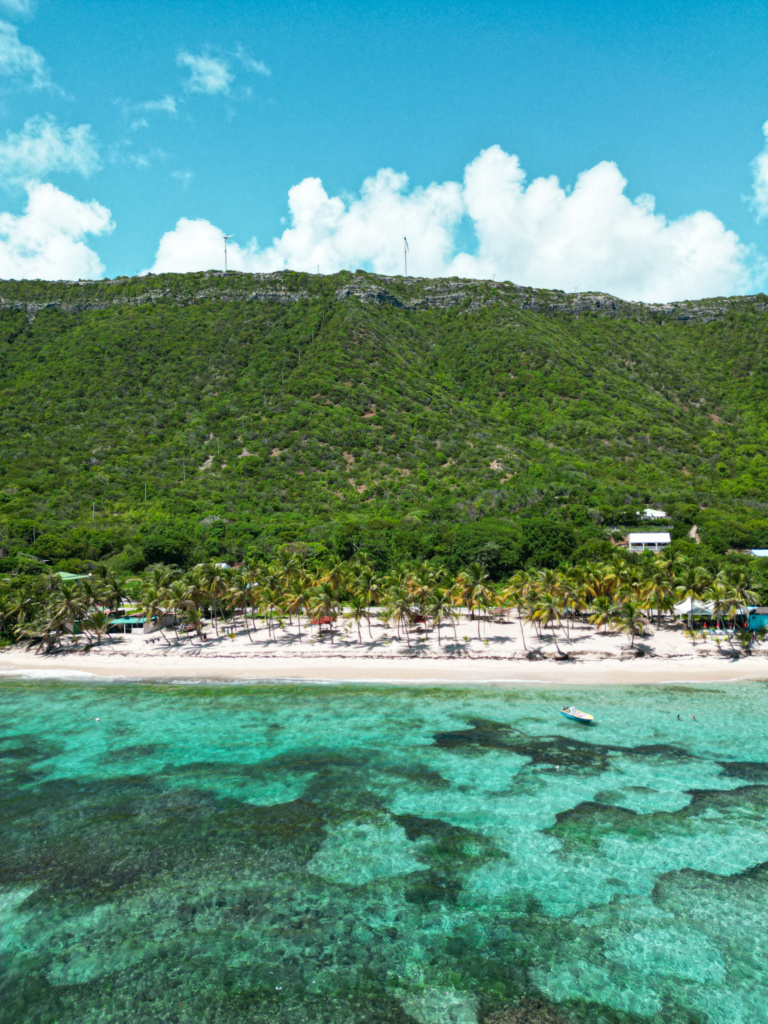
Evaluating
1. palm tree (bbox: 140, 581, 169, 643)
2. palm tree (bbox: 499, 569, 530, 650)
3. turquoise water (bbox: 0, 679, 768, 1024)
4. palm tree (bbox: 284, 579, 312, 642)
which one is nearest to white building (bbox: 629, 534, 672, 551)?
palm tree (bbox: 499, 569, 530, 650)

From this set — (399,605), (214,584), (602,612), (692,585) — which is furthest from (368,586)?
(692,585)

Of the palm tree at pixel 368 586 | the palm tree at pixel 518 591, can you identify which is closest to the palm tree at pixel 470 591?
the palm tree at pixel 518 591

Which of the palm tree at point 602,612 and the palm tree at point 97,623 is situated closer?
the palm tree at point 602,612

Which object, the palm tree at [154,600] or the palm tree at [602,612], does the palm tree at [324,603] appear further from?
the palm tree at [602,612]

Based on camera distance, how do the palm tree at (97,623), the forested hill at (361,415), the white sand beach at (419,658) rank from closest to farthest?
the white sand beach at (419,658), the palm tree at (97,623), the forested hill at (361,415)

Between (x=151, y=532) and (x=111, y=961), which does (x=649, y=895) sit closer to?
(x=111, y=961)
